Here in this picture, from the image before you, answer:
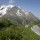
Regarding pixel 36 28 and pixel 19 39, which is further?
pixel 36 28

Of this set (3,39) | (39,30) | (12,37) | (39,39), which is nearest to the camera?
(12,37)

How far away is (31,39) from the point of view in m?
118

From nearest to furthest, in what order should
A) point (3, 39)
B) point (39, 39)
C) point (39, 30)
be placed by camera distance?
point (3, 39)
point (39, 39)
point (39, 30)

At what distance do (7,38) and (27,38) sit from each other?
70.1 feet

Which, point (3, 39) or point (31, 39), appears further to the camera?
point (31, 39)

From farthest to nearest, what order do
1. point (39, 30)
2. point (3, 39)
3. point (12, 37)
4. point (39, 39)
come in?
point (39, 30), point (39, 39), point (3, 39), point (12, 37)

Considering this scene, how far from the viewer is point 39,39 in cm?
11781

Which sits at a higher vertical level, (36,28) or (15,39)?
(36,28)

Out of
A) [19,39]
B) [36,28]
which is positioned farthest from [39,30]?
[19,39]

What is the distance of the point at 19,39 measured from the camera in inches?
4171

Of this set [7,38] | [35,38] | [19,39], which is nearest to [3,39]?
[7,38]

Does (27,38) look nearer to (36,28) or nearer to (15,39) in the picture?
(15,39)

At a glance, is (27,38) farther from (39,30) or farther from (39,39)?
(39,30)

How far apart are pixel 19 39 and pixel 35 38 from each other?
792 inches
